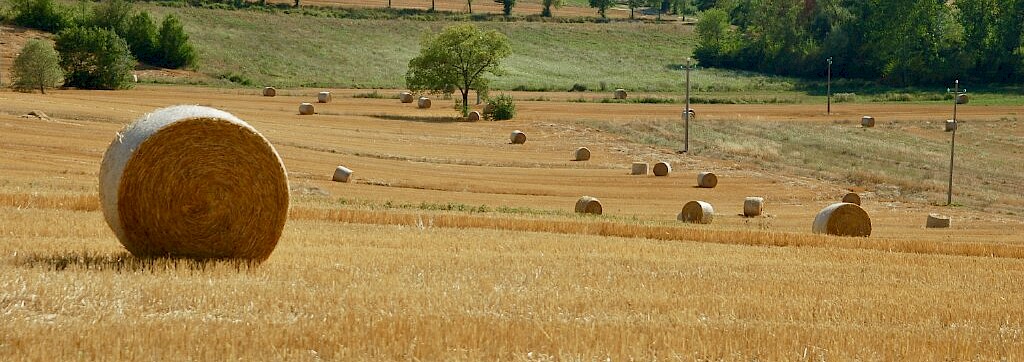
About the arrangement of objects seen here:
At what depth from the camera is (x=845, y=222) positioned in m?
28.3

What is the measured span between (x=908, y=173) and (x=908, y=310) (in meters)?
38.6

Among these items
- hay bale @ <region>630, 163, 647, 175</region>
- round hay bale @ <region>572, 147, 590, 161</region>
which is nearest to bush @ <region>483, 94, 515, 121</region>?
round hay bale @ <region>572, 147, 590, 161</region>

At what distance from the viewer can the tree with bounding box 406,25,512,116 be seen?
74.4m

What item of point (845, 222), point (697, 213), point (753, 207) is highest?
point (845, 222)

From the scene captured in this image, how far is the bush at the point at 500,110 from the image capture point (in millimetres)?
68125

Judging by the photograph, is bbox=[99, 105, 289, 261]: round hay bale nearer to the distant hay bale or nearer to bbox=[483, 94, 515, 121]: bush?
the distant hay bale

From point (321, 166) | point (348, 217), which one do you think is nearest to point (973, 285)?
point (348, 217)

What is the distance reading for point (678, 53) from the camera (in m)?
A: 132

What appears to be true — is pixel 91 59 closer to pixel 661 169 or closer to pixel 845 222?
pixel 661 169

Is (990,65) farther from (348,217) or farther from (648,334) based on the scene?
(648,334)

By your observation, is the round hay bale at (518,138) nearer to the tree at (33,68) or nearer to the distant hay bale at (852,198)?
the distant hay bale at (852,198)

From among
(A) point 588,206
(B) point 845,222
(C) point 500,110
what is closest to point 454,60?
(C) point 500,110

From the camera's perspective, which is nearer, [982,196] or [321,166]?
[321,166]

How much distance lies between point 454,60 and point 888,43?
4902cm
